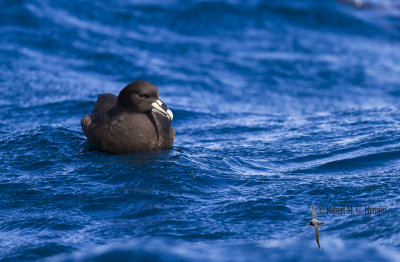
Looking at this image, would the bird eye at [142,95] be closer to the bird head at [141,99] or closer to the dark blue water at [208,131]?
the bird head at [141,99]

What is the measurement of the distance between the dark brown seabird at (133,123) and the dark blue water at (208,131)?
0.66 ft

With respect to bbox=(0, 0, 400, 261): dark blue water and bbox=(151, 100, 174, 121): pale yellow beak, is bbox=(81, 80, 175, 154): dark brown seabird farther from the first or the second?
bbox=(0, 0, 400, 261): dark blue water

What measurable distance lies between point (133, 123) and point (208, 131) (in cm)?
303

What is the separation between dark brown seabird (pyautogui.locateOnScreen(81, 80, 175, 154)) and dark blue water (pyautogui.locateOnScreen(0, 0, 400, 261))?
20 centimetres

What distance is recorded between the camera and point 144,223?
532 cm

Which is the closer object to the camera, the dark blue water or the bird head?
the dark blue water

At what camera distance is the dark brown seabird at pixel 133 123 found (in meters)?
7.20

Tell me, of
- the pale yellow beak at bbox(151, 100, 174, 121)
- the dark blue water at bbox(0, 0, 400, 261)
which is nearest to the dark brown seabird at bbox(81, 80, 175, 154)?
the pale yellow beak at bbox(151, 100, 174, 121)

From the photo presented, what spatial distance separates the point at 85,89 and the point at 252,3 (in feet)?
29.7

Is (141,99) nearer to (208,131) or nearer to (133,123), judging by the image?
(133,123)

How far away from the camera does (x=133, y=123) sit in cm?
723

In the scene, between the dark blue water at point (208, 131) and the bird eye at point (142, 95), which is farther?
the bird eye at point (142, 95)

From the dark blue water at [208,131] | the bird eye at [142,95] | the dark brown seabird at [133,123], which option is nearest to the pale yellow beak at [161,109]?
the dark brown seabird at [133,123]

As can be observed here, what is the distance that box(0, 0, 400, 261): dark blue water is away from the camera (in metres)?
5.11
